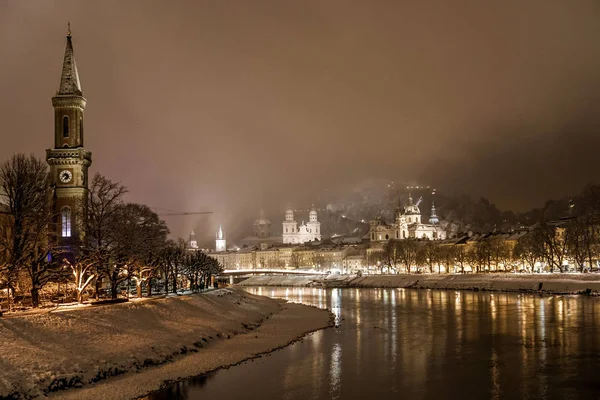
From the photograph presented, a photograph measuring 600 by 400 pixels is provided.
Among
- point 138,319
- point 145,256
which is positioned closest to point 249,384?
point 138,319

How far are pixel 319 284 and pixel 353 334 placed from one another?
99.1m

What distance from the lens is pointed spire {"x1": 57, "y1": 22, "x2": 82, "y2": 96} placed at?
64.7 m

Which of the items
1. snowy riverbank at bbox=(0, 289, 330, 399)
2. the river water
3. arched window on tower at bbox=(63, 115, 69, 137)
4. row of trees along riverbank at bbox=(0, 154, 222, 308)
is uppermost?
arched window on tower at bbox=(63, 115, 69, 137)

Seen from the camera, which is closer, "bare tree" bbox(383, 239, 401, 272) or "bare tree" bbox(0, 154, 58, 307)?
"bare tree" bbox(0, 154, 58, 307)

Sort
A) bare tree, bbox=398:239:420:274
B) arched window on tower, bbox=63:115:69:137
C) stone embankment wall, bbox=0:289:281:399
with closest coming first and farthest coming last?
stone embankment wall, bbox=0:289:281:399
arched window on tower, bbox=63:115:69:137
bare tree, bbox=398:239:420:274

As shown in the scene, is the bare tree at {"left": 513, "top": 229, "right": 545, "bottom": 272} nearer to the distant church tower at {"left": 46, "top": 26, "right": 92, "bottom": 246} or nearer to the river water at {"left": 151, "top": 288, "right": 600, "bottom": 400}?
the river water at {"left": 151, "top": 288, "right": 600, "bottom": 400}

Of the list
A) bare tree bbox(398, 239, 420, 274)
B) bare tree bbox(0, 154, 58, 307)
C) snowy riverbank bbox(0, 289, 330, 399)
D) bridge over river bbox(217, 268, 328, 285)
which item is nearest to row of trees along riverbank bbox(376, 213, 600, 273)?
bare tree bbox(398, 239, 420, 274)

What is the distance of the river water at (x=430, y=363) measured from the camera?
90.6ft

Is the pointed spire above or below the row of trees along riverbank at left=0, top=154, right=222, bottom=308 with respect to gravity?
above

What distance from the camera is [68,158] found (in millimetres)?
63594

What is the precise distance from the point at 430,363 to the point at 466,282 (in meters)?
78.0

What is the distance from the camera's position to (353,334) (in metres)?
47.2

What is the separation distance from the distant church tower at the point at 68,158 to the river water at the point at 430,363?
29.4 metres

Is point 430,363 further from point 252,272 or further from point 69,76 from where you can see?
point 252,272
